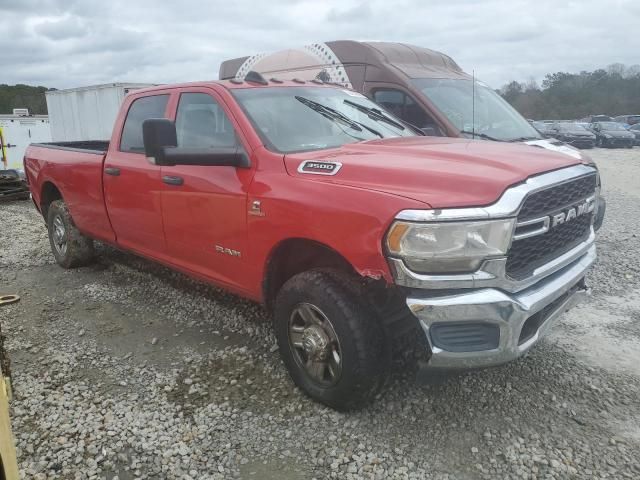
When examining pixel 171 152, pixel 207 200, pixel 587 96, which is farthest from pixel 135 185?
pixel 587 96

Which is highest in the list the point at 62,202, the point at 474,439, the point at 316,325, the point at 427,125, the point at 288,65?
the point at 288,65

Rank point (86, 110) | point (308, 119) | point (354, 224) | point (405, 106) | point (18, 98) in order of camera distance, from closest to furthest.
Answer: point (354, 224) → point (308, 119) → point (405, 106) → point (86, 110) → point (18, 98)

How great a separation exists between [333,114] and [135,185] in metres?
1.67

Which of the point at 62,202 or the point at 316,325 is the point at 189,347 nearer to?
the point at 316,325

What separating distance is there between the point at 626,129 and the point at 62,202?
97.0 ft

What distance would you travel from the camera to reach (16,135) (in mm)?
12898

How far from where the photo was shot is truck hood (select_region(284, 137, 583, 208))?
2535 mm

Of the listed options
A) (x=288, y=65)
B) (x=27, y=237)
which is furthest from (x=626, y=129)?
(x=27, y=237)

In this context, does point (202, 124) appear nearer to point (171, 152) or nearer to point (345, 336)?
point (171, 152)

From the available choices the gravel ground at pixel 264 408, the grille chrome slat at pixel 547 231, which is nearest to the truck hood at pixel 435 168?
the grille chrome slat at pixel 547 231

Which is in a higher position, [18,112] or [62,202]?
[18,112]

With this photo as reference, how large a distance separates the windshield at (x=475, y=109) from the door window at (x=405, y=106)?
185 millimetres

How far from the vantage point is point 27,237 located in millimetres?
7570

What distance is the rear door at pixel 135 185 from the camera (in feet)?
13.6
